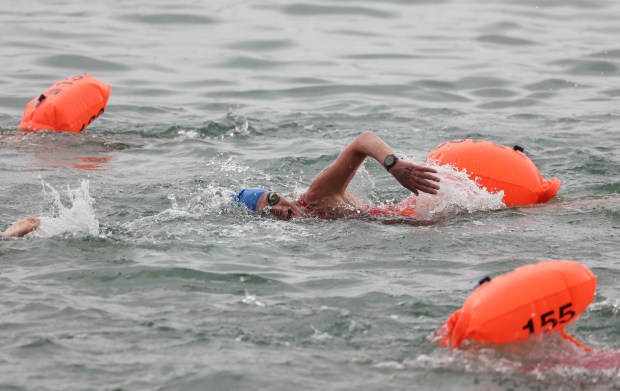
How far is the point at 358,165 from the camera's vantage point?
8516mm

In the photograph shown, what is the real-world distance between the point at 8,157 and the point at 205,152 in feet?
6.77

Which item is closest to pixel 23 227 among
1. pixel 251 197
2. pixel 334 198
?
pixel 251 197

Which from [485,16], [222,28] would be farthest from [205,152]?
[485,16]

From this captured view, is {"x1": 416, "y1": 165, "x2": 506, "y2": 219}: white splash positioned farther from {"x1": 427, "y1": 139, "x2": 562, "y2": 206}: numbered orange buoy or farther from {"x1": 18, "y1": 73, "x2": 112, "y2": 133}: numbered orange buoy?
{"x1": 18, "y1": 73, "x2": 112, "y2": 133}: numbered orange buoy

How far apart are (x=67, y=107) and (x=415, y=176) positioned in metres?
5.08

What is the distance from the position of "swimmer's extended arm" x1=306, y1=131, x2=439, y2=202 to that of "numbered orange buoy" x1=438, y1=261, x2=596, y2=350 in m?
1.83

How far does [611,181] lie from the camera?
33.5 ft

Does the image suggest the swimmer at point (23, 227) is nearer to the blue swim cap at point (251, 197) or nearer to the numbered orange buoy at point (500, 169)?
the blue swim cap at point (251, 197)

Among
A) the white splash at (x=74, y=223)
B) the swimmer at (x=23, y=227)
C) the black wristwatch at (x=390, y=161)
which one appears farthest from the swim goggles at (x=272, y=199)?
the swimmer at (x=23, y=227)

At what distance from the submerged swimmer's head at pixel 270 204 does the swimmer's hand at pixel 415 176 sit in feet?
4.11

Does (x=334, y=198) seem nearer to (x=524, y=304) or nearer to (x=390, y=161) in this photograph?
(x=390, y=161)

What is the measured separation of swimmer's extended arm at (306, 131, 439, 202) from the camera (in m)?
7.49

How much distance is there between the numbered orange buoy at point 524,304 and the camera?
5586mm

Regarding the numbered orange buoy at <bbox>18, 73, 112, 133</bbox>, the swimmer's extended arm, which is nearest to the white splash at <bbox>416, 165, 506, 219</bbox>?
the swimmer's extended arm
